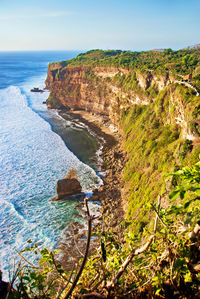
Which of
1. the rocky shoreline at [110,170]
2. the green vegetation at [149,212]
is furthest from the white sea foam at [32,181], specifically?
the green vegetation at [149,212]

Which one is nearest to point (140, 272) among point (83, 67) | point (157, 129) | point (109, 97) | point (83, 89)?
point (157, 129)

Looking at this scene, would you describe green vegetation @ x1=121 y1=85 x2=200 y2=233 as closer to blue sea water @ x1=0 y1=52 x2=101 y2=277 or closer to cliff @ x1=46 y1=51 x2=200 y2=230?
cliff @ x1=46 y1=51 x2=200 y2=230

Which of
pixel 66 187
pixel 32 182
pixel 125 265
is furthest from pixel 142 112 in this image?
pixel 125 265

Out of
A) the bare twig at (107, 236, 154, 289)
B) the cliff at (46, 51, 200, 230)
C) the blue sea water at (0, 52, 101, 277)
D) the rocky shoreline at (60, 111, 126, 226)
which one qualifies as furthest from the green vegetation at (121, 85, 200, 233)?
the bare twig at (107, 236, 154, 289)

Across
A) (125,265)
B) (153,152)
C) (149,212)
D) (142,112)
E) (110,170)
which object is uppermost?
(125,265)

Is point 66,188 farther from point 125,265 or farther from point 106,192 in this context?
point 125,265

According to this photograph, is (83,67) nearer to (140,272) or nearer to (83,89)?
(83,89)
